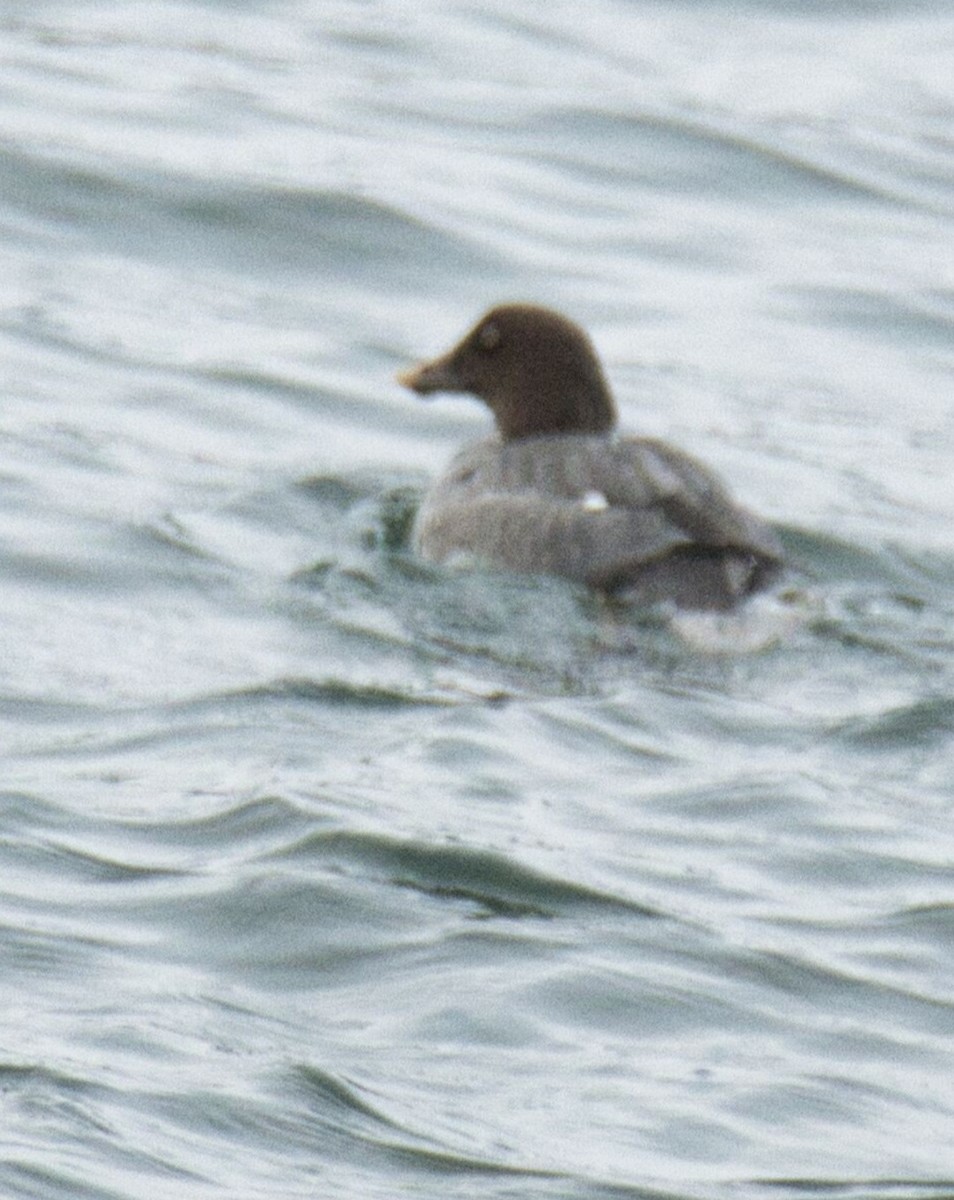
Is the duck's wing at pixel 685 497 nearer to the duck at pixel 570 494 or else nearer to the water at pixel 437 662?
the duck at pixel 570 494

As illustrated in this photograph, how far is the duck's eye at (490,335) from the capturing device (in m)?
10.0

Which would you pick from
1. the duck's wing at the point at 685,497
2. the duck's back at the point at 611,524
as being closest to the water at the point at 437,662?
the duck's back at the point at 611,524

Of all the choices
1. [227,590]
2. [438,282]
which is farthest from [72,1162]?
[438,282]

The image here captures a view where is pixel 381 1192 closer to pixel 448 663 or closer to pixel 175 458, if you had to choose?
pixel 448 663

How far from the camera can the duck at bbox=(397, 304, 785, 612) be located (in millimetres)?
8781

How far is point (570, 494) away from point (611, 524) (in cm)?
29

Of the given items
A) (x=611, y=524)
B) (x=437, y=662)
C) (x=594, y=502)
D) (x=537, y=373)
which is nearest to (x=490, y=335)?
(x=537, y=373)

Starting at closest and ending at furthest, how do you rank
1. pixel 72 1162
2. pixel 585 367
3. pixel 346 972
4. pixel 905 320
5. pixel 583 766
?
pixel 72 1162
pixel 346 972
pixel 583 766
pixel 585 367
pixel 905 320

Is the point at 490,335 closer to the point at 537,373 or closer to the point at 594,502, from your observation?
the point at 537,373

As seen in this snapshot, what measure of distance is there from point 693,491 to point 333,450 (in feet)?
6.94

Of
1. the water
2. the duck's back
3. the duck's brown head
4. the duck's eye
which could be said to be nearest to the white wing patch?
the duck's back

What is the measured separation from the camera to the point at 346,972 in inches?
225

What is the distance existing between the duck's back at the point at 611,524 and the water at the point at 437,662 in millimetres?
157

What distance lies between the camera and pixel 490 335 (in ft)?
32.9
